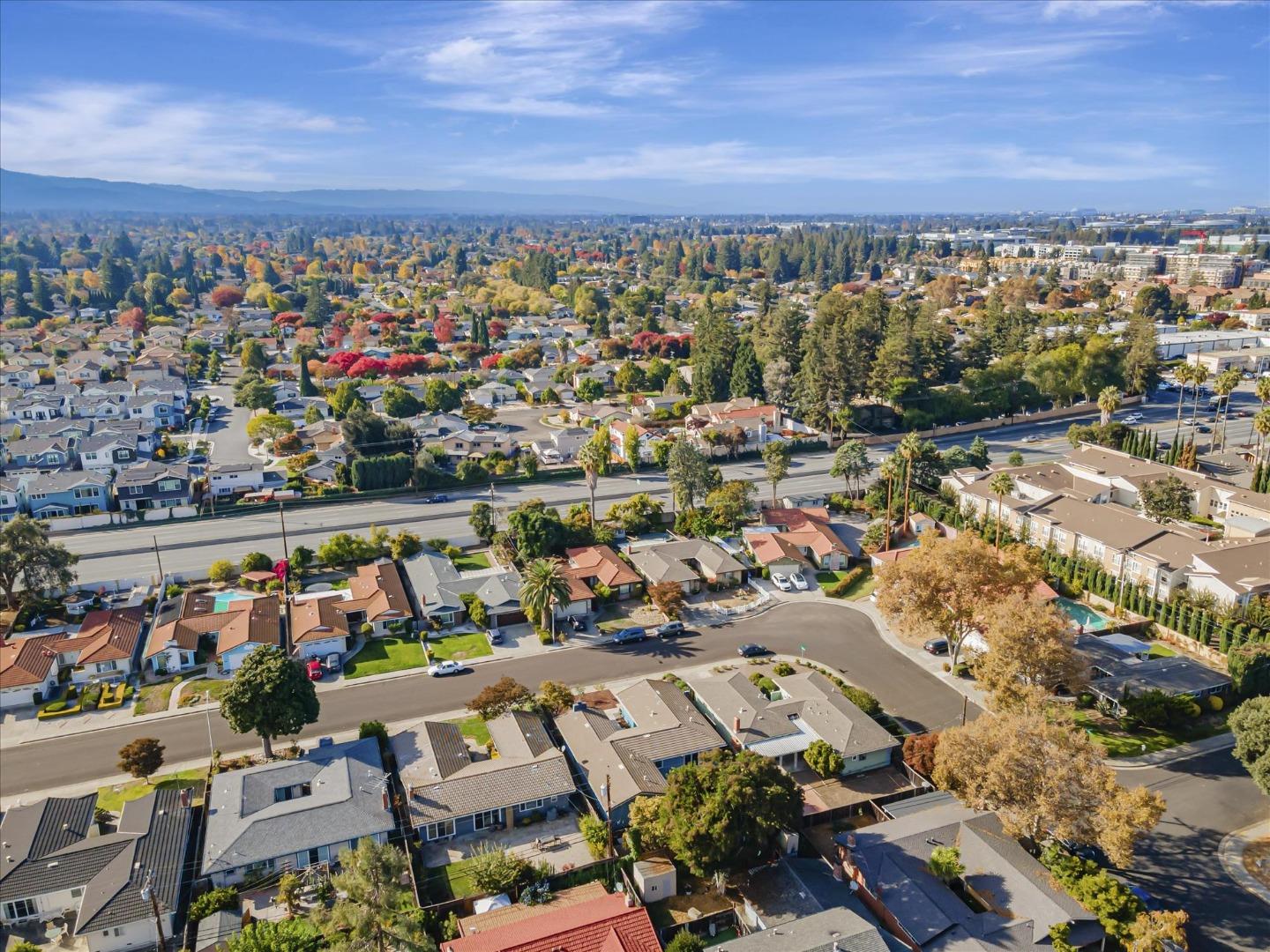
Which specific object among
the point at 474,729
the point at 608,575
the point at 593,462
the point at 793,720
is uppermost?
the point at 593,462

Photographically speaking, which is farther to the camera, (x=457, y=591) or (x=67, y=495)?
(x=67, y=495)

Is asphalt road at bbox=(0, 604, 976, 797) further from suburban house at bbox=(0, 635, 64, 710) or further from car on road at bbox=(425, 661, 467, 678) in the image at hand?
suburban house at bbox=(0, 635, 64, 710)

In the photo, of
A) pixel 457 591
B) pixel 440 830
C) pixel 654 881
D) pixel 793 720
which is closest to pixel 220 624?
pixel 457 591

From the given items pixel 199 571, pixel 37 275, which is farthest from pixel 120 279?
pixel 199 571

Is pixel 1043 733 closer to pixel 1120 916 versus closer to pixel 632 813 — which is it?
pixel 1120 916

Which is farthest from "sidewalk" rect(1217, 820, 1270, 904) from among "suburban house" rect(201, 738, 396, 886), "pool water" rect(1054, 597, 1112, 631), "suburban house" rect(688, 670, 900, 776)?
"suburban house" rect(201, 738, 396, 886)

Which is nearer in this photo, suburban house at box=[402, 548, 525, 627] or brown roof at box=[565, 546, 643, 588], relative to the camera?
suburban house at box=[402, 548, 525, 627]

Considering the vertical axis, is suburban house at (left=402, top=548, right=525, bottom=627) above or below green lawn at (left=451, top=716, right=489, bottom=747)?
above

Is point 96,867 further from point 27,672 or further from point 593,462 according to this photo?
point 593,462
